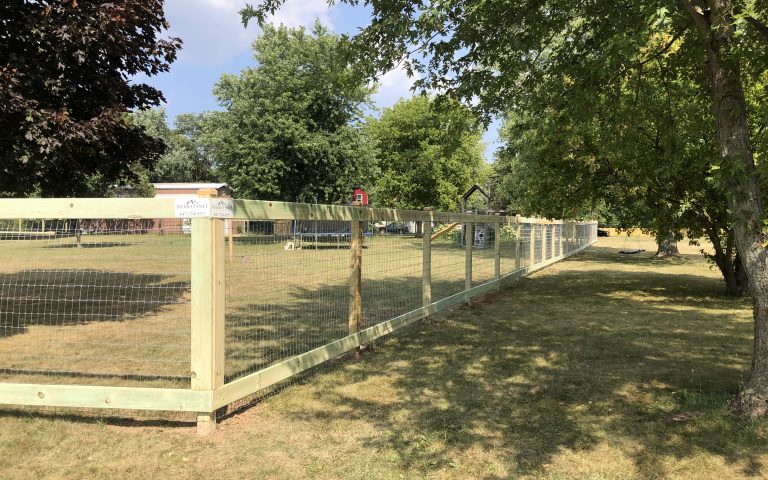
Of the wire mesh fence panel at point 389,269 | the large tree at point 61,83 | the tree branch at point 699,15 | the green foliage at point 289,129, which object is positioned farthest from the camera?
the green foliage at point 289,129

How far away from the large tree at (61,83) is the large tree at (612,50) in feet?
8.56

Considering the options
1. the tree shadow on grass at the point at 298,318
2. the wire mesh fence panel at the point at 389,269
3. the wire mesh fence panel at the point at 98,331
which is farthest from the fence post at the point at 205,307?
the wire mesh fence panel at the point at 389,269

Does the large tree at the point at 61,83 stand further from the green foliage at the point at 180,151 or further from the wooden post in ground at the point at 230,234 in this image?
the green foliage at the point at 180,151

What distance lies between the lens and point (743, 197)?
4.06 meters

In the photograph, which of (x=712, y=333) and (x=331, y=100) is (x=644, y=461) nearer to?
(x=712, y=333)

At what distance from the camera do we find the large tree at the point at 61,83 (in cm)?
655

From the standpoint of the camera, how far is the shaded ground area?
338cm

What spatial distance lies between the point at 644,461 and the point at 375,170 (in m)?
27.1

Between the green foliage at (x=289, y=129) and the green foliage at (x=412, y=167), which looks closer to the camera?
the green foliage at (x=289, y=129)

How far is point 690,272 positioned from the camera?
16922mm

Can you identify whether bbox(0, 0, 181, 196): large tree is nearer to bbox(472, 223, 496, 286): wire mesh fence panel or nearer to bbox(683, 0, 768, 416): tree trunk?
bbox(683, 0, 768, 416): tree trunk

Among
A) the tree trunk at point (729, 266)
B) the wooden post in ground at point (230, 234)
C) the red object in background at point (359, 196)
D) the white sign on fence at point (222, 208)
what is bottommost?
the tree trunk at point (729, 266)

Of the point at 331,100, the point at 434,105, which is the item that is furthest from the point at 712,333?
the point at 331,100

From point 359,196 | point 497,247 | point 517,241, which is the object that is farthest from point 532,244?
point 359,196
